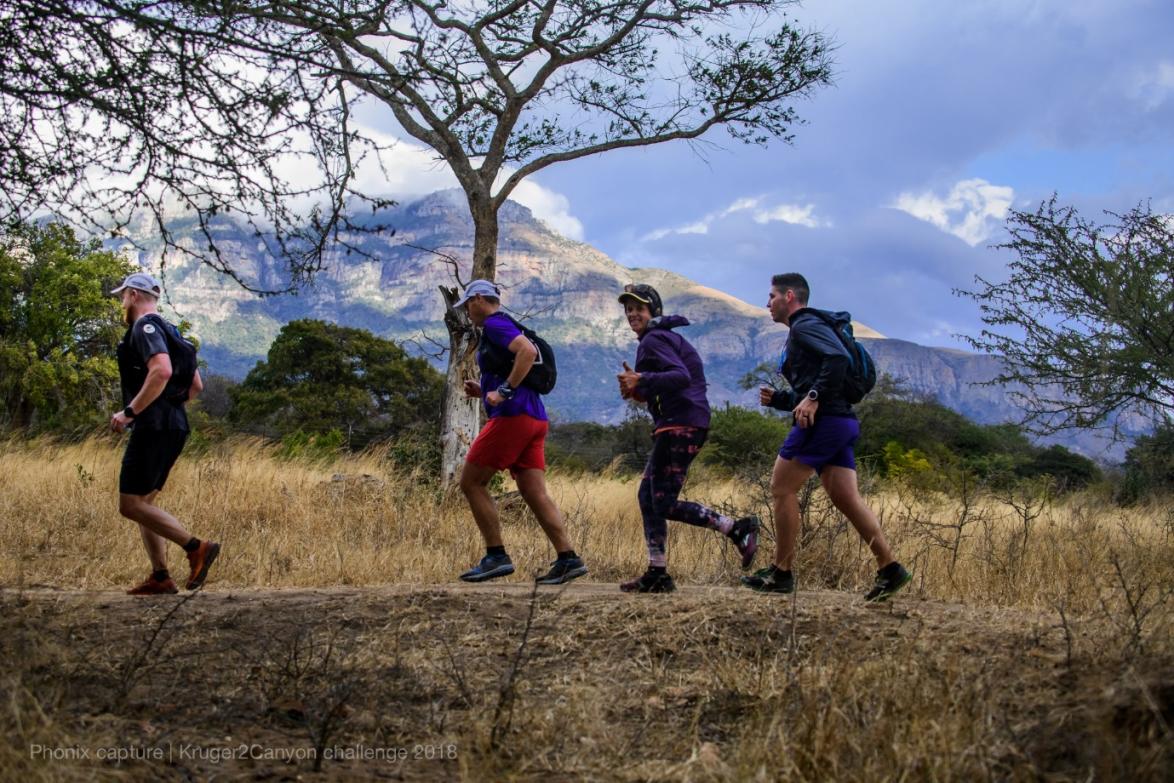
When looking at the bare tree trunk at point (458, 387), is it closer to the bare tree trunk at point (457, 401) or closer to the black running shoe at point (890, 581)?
the bare tree trunk at point (457, 401)

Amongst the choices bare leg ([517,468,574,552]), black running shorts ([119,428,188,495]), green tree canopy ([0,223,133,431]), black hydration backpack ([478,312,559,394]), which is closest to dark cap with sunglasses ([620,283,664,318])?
black hydration backpack ([478,312,559,394])

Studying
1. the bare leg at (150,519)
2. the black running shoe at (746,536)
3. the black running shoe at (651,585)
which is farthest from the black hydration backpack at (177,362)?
the black running shoe at (746,536)

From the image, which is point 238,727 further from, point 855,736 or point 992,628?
point 992,628

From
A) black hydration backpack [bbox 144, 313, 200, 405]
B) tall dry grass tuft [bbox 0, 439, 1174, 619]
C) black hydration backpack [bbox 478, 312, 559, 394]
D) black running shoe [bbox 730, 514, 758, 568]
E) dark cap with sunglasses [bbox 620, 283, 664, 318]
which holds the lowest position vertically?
tall dry grass tuft [bbox 0, 439, 1174, 619]

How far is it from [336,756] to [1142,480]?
66.6ft

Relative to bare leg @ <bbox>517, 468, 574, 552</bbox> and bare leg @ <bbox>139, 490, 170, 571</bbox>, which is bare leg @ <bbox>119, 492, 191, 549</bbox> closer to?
bare leg @ <bbox>139, 490, 170, 571</bbox>

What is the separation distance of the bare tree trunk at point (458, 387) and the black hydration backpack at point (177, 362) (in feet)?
18.6

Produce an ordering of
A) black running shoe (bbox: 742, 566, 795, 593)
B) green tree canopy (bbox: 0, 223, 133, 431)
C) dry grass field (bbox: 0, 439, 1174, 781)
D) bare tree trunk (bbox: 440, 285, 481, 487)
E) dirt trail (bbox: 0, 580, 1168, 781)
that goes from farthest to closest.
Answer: green tree canopy (bbox: 0, 223, 133, 431) → bare tree trunk (bbox: 440, 285, 481, 487) → black running shoe (bbox: 742, 566, 795, 593) → dirt trail (bbox: 0, 580, 1168, 781) → dry grass field (bbox: 0, 439, 1174, 781)

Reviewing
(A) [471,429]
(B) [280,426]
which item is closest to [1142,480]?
(A) [471,429]

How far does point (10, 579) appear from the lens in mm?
7691

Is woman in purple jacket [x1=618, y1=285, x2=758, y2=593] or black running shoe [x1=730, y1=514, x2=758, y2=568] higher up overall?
woman in purple jacket [x1=618, y1=285, x2=758, y2=593]

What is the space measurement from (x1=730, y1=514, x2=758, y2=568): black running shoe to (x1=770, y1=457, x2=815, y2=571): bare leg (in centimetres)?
58

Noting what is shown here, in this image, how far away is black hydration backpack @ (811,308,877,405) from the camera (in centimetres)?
587

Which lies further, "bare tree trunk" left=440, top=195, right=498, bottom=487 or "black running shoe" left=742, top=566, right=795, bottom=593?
"bare tree trunk" left=440, top=195, right=498, bottom=487
